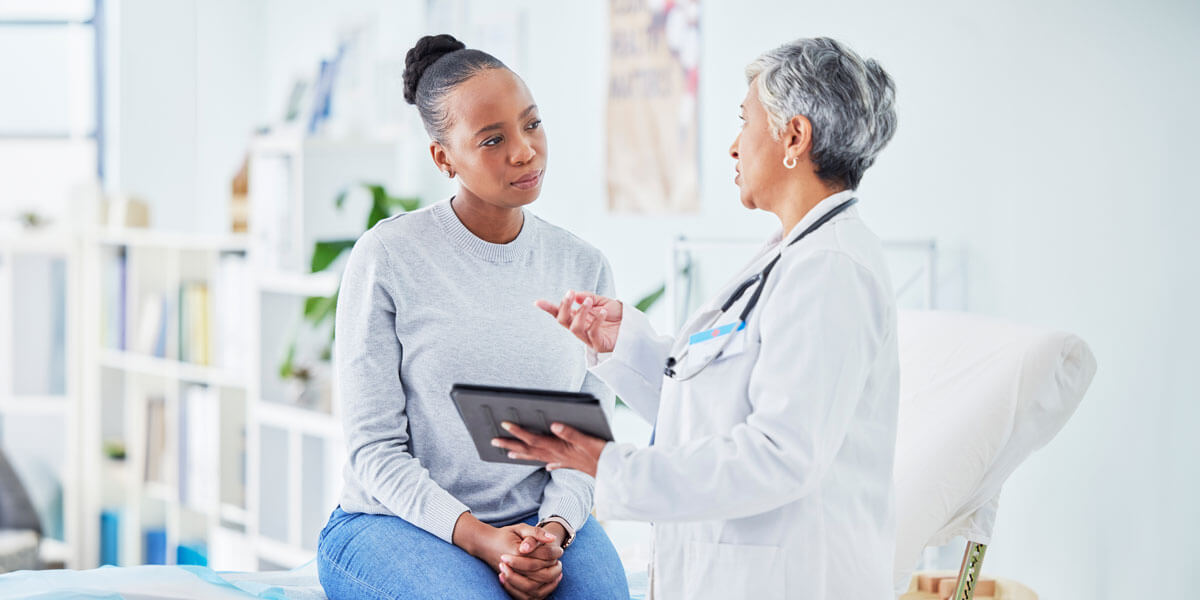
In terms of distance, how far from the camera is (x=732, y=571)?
47.1 inches

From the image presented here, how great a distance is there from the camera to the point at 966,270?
2.19 m

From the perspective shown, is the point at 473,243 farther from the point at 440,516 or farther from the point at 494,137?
the point at 440,516

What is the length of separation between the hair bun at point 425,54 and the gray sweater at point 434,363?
7.7 inches

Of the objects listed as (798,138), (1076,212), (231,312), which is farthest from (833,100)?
(231,312)

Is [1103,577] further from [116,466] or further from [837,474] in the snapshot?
[116,466]

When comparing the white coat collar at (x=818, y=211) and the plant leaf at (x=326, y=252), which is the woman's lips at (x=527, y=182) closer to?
the white coat collar at (x=818, y=211)

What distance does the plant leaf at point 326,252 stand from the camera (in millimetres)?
2900

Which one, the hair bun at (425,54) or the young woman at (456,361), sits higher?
the hair bun at (425,54)

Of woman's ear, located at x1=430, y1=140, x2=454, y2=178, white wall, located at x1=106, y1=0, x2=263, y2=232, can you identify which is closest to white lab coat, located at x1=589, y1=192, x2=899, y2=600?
woman's ear, located at x1=430, y1=140, x2=454, y2=178

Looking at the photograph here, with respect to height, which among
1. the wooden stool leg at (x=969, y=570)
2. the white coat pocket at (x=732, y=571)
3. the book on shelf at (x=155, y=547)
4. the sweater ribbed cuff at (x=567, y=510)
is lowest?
the book on shelf at (x=155, y=547)

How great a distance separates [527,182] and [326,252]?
1.40 metres

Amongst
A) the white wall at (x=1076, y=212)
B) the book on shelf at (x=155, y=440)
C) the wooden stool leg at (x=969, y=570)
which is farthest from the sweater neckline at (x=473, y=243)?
the book on shelf at (x=155, y=440)

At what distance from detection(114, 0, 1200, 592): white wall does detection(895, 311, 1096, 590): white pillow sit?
38cm

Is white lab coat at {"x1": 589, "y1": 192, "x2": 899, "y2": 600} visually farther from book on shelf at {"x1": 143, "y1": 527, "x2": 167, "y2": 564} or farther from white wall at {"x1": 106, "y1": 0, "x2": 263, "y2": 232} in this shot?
white wall at {"x1": 106, "y1": 0, "x2": 263, "y2": 232}
